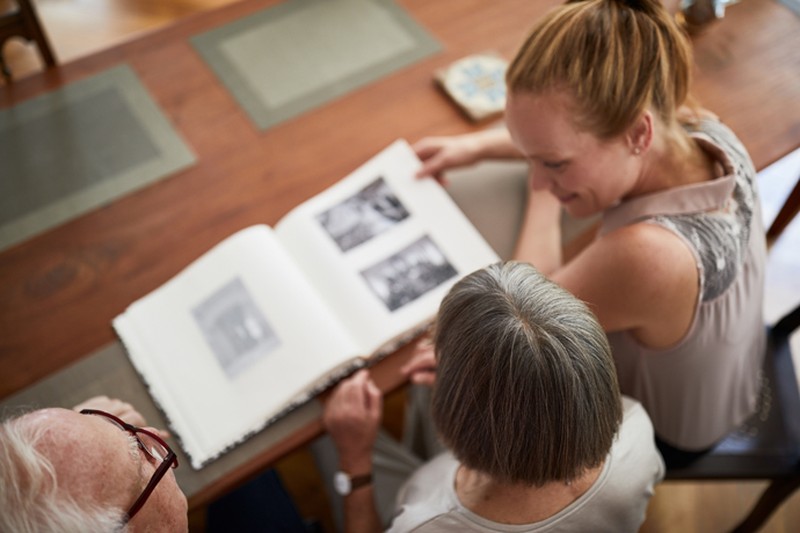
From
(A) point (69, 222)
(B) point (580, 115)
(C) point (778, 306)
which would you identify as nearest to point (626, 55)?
(B) point (580, 115)

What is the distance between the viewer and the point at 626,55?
109 cm

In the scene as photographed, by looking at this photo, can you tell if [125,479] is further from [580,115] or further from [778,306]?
[778,306]

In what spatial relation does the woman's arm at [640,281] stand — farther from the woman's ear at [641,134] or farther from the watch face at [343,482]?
the watch face at [343,482]

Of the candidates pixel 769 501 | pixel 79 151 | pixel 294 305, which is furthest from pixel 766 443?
pixel 79 151

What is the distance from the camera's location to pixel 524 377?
0.83m

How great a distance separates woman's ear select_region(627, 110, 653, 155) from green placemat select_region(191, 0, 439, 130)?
60 cm

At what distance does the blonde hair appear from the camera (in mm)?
1082

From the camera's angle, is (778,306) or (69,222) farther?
(778,306)

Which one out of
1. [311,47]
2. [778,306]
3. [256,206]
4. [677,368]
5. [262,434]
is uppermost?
[311,47]

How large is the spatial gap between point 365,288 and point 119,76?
0.74 meters

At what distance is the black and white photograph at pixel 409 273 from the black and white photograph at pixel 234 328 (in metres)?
0.19

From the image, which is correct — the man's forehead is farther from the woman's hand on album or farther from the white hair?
the woman's hand on album

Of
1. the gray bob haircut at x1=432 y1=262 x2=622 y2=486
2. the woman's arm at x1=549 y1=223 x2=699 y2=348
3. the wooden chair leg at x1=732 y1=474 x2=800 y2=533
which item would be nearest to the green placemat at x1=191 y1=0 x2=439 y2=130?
the woman's arm at x1=549 y1=223 x2=699 y2=348

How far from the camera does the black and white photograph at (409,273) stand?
1.26m
